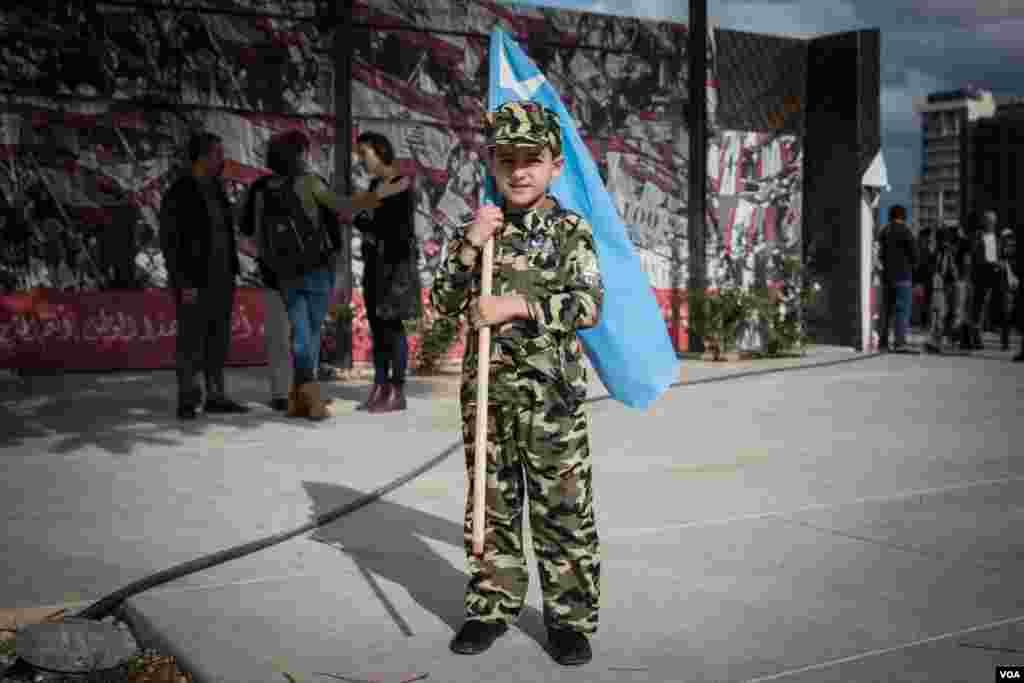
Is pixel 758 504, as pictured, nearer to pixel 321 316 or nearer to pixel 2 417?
pixel 321 316

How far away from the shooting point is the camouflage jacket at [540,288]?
3938 mm

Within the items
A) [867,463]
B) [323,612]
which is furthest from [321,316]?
[323,612]

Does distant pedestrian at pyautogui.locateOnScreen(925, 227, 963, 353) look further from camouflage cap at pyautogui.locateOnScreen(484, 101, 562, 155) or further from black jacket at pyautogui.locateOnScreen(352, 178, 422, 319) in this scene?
camouflage cap at pyautogui.locateOnScreen(484, 101, 562, 155)


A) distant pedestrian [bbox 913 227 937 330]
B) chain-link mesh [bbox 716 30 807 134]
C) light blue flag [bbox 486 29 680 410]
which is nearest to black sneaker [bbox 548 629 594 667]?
light blue flag [bbox 486 29 680 410]

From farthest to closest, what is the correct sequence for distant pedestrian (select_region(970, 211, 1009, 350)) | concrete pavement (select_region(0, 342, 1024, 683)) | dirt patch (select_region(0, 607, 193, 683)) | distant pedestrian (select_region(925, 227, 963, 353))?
distant pedestrian (select_region(970, 211, 1009, 350)) < distant pedestrian (select_region(925, 227, 963, 353)) < concrete pavement (select_region(0, 342, 1024, 683)) < dirt patch (select_region(0, 607, 193, 683))

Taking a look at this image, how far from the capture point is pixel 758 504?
20.7 feet

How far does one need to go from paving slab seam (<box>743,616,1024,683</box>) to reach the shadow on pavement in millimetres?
775

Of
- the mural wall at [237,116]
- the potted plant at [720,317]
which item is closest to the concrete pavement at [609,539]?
the mural wall at [237,116]

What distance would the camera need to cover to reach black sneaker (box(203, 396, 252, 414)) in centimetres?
957

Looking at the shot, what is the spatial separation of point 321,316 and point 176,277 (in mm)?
1100

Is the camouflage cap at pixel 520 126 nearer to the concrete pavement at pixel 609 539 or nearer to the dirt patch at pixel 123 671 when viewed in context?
the concrete pavement at pixel 609 539

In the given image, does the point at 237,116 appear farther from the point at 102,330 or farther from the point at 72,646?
the point at 72,646

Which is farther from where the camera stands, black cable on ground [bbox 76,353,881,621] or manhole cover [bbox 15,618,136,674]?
black cable on ground [bbox 76,353,881,621]

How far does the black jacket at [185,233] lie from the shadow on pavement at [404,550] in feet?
9.90
